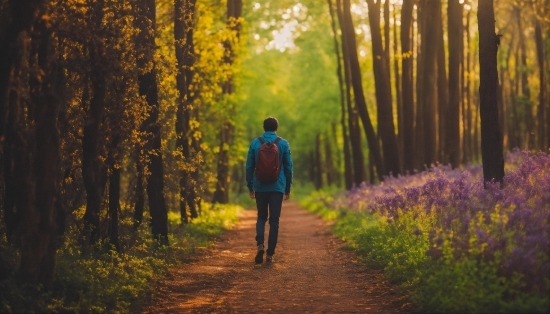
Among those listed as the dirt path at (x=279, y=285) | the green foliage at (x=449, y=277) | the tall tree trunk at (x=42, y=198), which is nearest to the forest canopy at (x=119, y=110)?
the tall tree trunk at (x=42, y=198)

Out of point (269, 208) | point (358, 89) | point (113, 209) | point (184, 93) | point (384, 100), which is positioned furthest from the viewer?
point (358, 89)

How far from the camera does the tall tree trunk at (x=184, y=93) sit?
1924 centimetres

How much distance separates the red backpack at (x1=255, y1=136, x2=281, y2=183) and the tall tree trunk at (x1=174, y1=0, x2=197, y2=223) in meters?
4.07

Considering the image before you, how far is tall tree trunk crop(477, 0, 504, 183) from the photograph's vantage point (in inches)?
545

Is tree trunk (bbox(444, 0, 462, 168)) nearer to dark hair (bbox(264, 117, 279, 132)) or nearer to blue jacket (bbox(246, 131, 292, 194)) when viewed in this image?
dark hair (bbox(264, 117, 279, 132))

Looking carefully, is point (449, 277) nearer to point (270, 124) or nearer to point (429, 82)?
point (270, 124)

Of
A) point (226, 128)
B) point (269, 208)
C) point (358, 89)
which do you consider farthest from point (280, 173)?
point (226, 128)

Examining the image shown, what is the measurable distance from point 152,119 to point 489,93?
6.48 metres

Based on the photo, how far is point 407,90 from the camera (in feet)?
87.9

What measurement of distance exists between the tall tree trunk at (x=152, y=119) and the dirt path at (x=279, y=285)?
1.20 metres

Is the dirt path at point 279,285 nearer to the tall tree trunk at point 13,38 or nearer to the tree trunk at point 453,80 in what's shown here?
the tall tree trunk at point 13,38

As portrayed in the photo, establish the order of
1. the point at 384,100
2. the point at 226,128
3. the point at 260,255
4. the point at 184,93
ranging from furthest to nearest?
1. the point at 226,128
2. the point at 384,100
3. the point at 184,93
4. the point at 260,255

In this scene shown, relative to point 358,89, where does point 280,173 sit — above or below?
below

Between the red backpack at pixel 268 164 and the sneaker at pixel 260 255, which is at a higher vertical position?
the red backpack at pixel 268 164
